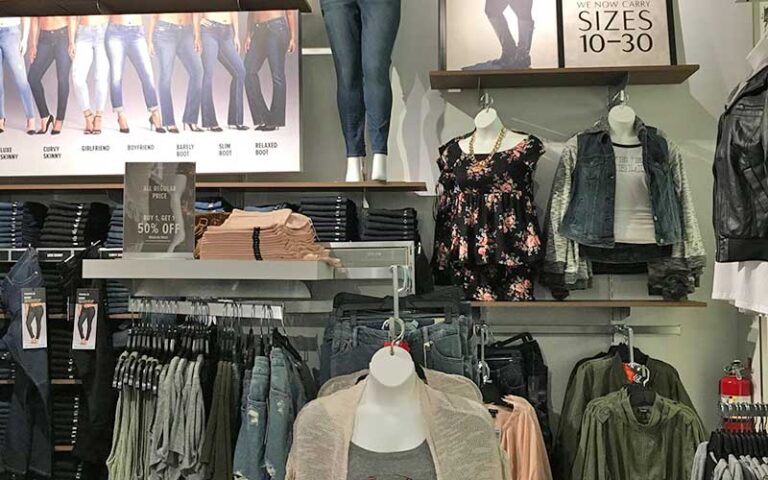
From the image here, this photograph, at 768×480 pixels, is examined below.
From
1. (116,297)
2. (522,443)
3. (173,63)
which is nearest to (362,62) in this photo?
(173,63)

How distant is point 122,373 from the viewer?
2.97m

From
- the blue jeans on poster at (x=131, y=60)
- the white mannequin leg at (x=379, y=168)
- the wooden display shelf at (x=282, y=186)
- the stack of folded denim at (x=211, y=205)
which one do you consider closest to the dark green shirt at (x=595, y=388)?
the wooden display shelf at (x=282, y=186)

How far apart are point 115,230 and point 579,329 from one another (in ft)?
7.49

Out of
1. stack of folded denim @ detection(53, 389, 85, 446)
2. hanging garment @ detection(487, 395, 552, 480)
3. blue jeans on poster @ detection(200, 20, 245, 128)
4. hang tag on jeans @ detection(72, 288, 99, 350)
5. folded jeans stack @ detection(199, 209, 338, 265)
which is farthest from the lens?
blue jeans on poster @ detection(200, 20, 245, 128)

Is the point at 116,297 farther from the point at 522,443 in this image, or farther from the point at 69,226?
the point at 522,443

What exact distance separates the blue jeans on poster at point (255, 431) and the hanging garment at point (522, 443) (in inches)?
35.8

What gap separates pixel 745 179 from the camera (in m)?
2.31

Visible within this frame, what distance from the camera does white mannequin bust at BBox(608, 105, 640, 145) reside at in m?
3.44

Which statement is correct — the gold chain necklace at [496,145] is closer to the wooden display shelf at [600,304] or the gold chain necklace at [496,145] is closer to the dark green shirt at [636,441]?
the wooden display shelf at [600,304]

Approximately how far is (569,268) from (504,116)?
34.6 inches

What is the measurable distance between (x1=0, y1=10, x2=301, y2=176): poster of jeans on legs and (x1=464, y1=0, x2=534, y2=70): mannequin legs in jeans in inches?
37.4

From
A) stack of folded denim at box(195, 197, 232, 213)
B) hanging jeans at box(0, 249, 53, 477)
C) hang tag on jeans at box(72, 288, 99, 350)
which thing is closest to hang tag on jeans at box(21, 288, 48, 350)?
hanging jeans at box(0, 249, 53, 477)

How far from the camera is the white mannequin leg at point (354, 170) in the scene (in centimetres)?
353

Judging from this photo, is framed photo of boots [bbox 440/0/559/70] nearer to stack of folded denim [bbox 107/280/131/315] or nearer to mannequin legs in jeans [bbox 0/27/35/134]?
stack of folded denim [bbox 107/280/131/315]
